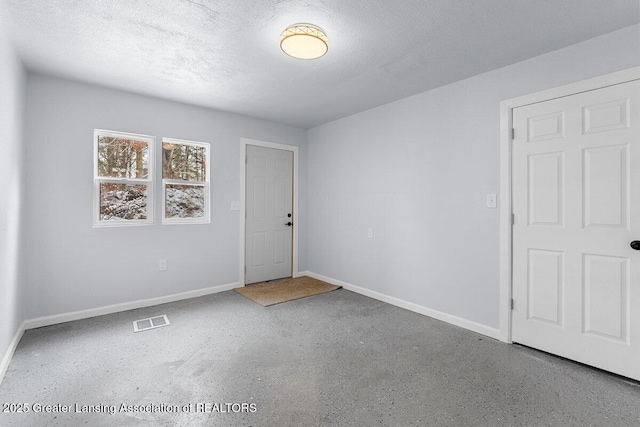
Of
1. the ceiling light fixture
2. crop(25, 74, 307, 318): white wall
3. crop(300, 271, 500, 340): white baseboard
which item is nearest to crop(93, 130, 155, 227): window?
crop(25, 74, 307, 318): white wall

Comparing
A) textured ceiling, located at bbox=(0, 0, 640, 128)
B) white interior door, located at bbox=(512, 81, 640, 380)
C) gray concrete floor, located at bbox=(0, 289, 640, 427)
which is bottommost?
gray concrete floor, located at bbox=(0, 289, 640, 427)

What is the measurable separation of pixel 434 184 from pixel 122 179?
3555mm

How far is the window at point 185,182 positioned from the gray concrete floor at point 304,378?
4.58 ft

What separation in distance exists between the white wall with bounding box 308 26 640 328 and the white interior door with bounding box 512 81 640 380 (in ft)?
0.71

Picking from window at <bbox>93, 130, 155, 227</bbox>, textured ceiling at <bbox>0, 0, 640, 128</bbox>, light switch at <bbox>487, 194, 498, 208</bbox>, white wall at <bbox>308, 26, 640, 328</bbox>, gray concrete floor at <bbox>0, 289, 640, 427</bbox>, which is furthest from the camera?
window at <bbox>93, 130, 155, 227</bbox>

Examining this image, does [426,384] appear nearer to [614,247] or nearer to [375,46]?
[614,247]

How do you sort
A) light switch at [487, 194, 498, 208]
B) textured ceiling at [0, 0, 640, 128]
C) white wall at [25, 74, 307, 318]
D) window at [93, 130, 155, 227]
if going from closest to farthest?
textured ceiling at [0, 0, 640, 128] < light switch at [487, 194, 498, 208] < white wall at [25, 74, 307, 318] < window at [93, 130, 155, 227]

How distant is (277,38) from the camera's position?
92.0 inches

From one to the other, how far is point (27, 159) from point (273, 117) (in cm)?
280

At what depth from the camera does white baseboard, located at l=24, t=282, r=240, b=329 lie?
298 centimetres

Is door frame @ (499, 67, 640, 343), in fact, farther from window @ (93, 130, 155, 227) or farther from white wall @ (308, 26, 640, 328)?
window @ (93, 130, 155, 227)

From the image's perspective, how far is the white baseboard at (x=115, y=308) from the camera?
2.98 metres

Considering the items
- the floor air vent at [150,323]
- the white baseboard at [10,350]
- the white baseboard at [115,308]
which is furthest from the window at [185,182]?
the white baseboard at [10,350]

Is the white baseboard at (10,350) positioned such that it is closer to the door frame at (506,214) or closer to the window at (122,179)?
the window at (122,179)
